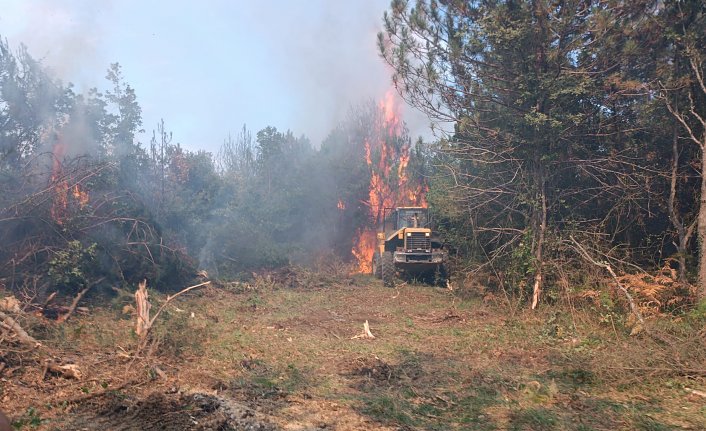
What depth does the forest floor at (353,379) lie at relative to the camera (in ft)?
16.2

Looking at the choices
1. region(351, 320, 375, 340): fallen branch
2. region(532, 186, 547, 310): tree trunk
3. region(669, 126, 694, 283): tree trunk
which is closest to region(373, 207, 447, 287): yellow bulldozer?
region(532, 186, 547, 310): tree trunk

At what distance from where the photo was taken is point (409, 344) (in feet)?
28.8

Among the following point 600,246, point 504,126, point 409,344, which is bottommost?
point 409,344

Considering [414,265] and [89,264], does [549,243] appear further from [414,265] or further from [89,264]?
[89,264]

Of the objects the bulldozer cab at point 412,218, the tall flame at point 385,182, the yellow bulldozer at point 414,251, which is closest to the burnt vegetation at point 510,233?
the yellow bulldozer at point 414,251

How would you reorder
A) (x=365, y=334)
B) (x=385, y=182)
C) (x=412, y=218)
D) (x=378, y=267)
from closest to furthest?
(x=365, y=334) → (x=412, y=218) → (x=378, y=267) → (x=385, y=182)

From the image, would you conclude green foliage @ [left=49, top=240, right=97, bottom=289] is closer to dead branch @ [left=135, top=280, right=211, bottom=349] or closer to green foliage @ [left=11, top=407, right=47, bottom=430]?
dead branch @ [left=135, top=280, right=211, bottom=349]

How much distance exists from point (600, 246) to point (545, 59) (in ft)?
13.9

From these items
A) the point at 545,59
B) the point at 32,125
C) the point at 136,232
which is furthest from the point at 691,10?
the point at 32,125

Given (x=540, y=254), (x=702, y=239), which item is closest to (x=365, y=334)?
(x=540, y=254)

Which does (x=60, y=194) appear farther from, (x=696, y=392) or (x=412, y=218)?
(x=696, y=392)

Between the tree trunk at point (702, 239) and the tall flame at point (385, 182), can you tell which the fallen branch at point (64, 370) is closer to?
the tree trunk at point (702, 239)

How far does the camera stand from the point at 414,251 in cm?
1703

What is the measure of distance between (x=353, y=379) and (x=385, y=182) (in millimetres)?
23617
